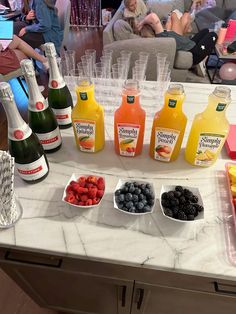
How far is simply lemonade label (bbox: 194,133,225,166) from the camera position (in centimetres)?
62

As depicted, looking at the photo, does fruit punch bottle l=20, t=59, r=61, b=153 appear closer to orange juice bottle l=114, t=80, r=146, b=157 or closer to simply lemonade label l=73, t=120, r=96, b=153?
simply lemonade label l=73, t=120, r=96, b=153

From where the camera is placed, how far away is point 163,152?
70 centimetres

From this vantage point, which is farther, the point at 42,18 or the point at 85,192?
the point at 42,18

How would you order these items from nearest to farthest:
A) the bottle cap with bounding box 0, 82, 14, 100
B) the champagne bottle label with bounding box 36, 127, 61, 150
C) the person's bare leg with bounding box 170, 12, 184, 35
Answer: the bottle cap with bounding box 0, 82, 14, 100 → the champagne bottle label with bounding box 36, 127, 61, 150 → the person's bare leg with bounding box 170, 12, 184, 35

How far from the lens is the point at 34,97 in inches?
24.9

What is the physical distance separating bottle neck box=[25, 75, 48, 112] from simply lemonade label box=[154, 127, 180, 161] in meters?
0.33

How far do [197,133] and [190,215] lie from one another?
22cm

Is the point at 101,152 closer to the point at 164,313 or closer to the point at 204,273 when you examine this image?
the point at 204,273

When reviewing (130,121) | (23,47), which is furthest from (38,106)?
(23,47)

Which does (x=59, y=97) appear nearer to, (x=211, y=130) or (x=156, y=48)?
(x=211, y=130)

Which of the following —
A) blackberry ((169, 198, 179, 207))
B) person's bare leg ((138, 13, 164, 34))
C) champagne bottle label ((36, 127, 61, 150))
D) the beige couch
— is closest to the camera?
blackberry ((169, 198, 179, 207))

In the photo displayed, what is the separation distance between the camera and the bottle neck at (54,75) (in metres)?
0.67

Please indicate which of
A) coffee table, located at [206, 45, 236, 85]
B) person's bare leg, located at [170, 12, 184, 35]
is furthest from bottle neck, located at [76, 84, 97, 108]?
person's bare leg, located at [170, 12, 184, 35]

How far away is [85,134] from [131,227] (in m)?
0.30
